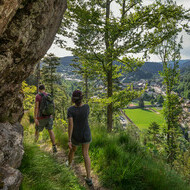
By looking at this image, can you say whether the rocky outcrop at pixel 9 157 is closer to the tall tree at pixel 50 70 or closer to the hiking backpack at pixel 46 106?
the hiking backpack at pixel 46 106

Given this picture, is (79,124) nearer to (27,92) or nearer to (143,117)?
(27,92)

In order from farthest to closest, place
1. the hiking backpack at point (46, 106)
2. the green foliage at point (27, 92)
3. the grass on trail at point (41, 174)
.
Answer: the green foliage at point (27, 92)
the hiking backpack at point (46, 106)
the grass on trail at point (41, 174)

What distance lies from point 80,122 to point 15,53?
1.93 metres

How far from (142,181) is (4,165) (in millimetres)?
2772

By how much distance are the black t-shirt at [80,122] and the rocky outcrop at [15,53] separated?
3.77 feet

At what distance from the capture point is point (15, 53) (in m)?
2.51

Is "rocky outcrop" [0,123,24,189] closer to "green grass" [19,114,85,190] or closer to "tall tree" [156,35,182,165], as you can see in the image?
"green grass" [19,114,85,190]

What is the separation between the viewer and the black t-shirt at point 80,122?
3.05 metres

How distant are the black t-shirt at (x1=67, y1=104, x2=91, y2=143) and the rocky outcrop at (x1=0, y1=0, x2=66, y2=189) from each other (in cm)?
115

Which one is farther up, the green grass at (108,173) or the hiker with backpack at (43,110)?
the hiker with backpack at (43,110)

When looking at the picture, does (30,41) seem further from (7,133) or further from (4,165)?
(4,165)

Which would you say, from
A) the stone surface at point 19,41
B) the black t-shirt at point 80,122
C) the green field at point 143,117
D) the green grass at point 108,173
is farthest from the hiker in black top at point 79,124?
the green field at point 143,117

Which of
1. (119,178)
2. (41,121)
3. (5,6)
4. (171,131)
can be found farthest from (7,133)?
(171,131)

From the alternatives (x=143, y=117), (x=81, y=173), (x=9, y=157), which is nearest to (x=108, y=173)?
(x=81, y=173)
